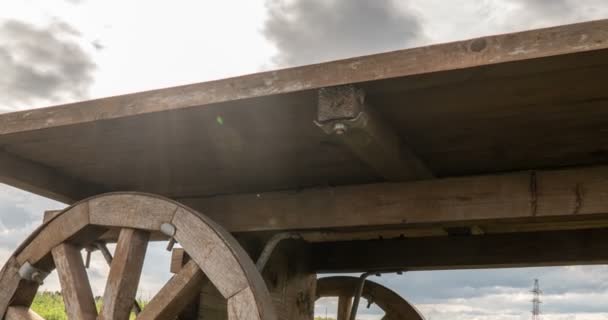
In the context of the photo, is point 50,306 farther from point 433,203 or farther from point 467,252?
point 433,203

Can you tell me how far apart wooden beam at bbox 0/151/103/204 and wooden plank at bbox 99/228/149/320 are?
3.55 feet

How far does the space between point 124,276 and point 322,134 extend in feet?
3.92

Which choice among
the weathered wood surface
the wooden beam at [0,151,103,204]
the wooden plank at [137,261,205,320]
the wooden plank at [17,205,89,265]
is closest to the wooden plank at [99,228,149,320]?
the wooden plank at [137,261,205,320]

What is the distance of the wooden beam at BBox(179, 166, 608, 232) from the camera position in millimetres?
3166

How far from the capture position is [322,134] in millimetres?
3180

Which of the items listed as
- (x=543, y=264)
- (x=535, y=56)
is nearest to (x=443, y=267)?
(x=543, y=264)

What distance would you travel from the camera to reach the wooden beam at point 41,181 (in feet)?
12.8

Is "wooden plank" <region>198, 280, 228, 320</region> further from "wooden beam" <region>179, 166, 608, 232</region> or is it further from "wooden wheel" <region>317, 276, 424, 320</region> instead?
"wooden wheel" <region>317, 276, 424, 320</region>

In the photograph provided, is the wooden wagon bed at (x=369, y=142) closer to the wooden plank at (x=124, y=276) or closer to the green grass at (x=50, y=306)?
the wooden plank at (x=124, y=276)

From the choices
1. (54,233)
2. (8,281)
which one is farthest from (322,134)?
(8,281)

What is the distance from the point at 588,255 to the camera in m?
4.41

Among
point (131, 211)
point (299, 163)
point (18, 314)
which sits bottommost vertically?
point (18, 314)

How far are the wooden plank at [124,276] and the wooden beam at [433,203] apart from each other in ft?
2.32

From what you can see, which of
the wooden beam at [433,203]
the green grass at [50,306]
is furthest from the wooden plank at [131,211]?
the green grass at [50,306]
